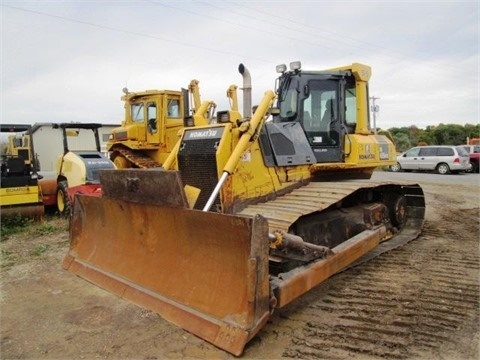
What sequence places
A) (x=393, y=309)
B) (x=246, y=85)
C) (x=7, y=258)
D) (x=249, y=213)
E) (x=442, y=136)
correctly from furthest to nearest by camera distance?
(x=442, y=136), (x=7, y=258), (x=246, y=85), (x=249, y=213), (x=393, y=309)

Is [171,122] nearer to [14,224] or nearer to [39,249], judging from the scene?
[14,224]

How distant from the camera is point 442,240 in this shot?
6.70 m

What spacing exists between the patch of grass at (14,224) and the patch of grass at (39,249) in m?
1.39

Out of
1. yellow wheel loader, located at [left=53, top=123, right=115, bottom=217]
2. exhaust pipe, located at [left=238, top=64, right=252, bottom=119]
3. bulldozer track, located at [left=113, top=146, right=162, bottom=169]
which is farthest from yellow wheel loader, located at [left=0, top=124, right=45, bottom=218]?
exhaust pipe, located at [left=238, top=64, right=252, bottom=119]

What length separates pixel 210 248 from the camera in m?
3.73

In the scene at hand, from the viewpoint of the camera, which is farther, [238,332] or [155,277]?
[155,277]

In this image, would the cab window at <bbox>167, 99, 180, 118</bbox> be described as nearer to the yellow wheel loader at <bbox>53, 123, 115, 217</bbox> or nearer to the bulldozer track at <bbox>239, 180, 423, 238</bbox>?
the yellow wheel loader at <bbox>53, 123, 115, 217</bbox>

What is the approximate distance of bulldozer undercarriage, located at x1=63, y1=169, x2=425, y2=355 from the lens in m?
3.32

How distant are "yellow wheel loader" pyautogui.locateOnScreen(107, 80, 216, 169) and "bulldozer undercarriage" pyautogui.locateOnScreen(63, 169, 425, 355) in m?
7.19

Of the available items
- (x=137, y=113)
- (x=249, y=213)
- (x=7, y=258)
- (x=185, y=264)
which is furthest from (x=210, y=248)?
(x=137, y=113)

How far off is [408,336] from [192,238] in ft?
6.54

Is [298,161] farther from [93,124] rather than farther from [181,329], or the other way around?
[93,124]

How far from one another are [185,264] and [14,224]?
19.5 ft

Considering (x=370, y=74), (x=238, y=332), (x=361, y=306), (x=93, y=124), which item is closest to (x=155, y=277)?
(x=238, y=332)
